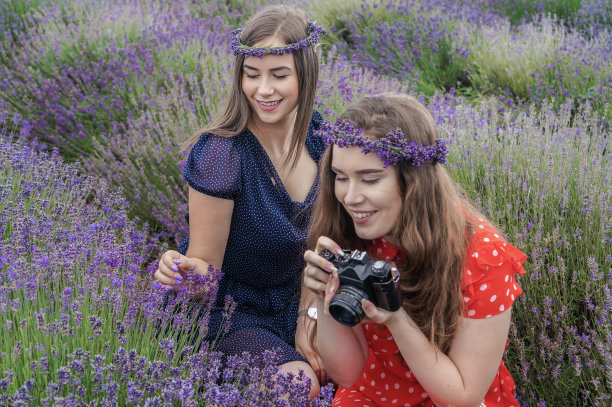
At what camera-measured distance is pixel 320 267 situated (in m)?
1.90

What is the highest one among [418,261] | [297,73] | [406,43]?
[406,43]

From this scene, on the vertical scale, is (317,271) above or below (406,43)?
below

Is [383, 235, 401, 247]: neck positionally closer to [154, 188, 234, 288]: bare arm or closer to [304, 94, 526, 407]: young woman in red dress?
[304, 94, 526, 407]: young woman in red dress

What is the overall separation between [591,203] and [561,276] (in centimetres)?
38

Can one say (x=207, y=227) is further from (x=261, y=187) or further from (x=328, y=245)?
(x=328, y=245)

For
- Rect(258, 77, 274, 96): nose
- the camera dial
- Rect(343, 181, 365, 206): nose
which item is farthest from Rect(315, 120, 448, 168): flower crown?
Rect(258, 77, 274, 96): nose

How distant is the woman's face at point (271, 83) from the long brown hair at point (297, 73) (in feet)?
0.11

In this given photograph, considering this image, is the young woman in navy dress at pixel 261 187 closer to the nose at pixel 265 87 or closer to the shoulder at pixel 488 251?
the nose at pixel 265 87

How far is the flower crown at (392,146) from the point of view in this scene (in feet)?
6.44

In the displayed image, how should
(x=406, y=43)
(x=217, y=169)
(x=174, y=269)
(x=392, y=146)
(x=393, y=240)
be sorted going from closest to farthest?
(x=392, y=146) → (x=393, y=240) → (x=174, y=269) → (x=217, y=169) → (x=406, y=43)

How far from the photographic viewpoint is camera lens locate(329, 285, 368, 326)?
1.75 meters

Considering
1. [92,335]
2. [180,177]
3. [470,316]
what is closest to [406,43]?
[180,177]

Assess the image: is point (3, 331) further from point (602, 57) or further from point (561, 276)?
point (602, 57)

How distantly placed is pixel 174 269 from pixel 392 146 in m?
0.91
